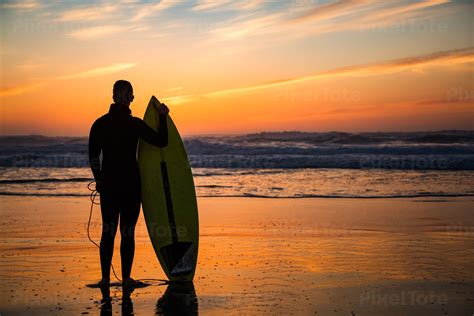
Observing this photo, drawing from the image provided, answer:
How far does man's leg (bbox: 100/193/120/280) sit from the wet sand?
0.24 m

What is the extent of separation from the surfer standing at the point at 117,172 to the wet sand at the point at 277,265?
437 mm

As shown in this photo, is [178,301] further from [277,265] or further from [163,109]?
[163,109]

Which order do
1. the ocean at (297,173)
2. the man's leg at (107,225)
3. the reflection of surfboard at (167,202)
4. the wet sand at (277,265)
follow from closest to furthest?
the wet sand at (277,265) < the man's leg at (107,225) < the reflection of surfboard at (167,202) < the ocean at (297,173)

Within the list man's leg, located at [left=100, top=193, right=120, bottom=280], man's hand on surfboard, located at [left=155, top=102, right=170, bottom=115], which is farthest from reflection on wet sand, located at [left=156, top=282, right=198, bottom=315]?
man's hand on surfboard, located at [left=155, top=102, right=170, bottom=115]

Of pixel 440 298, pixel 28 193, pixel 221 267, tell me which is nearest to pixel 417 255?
pixel 440 298

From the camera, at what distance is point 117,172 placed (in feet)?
15.4

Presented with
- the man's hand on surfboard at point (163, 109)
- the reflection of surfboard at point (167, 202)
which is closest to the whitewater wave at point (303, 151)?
the reflection of surfboard at point (167, 202)

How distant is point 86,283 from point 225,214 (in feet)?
14.5

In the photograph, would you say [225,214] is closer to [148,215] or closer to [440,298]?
[148,215]

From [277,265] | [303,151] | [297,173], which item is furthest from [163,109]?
[303,151]

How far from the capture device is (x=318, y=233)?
718cm

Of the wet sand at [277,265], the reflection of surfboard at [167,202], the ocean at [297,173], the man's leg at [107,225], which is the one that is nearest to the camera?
the wet sand at [277,265]

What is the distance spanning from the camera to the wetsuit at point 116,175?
4.69 metres

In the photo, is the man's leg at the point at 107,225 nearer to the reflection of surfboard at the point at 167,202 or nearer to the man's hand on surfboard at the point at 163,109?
the reflection of surfboard at the point at 167,202
